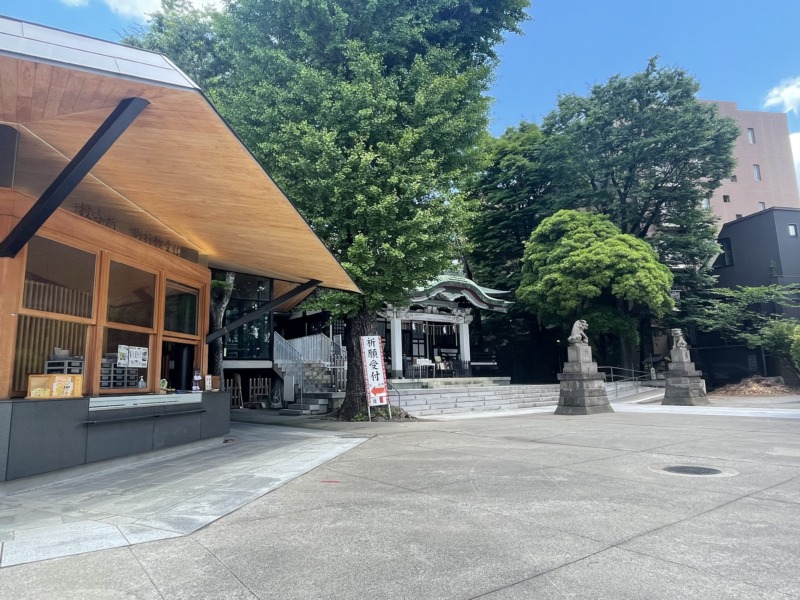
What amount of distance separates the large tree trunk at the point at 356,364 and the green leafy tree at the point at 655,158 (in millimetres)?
19141

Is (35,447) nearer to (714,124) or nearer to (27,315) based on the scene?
(27,315)

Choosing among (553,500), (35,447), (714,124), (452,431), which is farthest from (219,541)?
(714,124)

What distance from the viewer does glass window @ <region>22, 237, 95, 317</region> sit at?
6051 millimetres

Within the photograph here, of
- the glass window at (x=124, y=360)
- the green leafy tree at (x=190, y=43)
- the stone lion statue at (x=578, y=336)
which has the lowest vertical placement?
the glass window at (x=124, y=360)

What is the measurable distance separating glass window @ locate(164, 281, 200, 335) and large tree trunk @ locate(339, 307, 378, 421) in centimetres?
516

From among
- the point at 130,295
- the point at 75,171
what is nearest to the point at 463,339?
the point at 130,295

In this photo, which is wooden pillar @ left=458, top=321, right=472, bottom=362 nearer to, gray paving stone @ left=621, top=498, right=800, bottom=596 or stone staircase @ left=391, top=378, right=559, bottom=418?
stone staircase @ left=391, top=378, right=559, bottom=418

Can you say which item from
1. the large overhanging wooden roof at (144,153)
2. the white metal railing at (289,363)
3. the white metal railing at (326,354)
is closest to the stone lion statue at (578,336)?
the white metal railing at (326,354)

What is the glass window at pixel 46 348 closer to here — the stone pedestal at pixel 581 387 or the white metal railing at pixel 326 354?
the white metal railing at pixel 326 354

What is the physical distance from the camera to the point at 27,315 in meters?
5.99

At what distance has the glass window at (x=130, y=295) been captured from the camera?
7.41 metres

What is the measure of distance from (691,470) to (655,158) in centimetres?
2514

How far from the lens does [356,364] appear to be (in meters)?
14.4

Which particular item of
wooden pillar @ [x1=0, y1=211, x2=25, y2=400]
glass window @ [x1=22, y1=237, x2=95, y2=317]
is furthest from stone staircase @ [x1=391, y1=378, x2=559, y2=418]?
wooden pillar @ [x1=0, y1=211, x2=25, y2=400]
